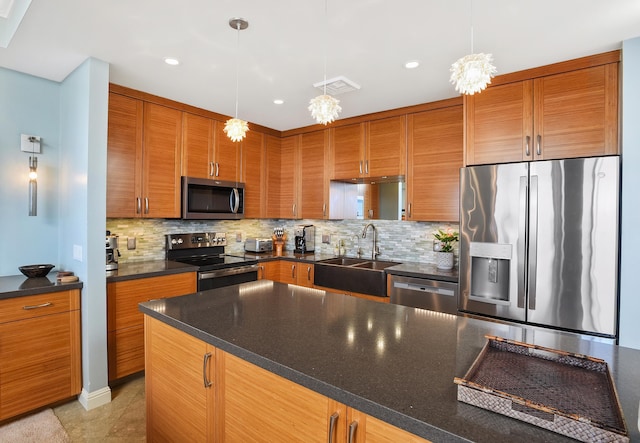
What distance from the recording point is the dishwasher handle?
2.78 metres

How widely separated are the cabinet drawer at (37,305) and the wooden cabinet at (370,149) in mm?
2679

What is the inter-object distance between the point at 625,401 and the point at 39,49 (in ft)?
11.0

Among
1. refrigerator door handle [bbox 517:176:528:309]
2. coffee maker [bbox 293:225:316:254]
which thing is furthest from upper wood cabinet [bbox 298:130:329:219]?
refrigerator door handle [bbox 517:176:528:309]

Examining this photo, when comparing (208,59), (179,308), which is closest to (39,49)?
(208,59)

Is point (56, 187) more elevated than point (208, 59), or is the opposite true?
point (208, 59)

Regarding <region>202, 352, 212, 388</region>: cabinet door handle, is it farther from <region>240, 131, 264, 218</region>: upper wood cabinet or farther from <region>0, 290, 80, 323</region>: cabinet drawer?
<region>240, 131, 264, 218</region>: upper wood cabinet

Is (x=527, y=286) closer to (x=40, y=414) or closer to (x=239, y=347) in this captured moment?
(x=239, y=347)

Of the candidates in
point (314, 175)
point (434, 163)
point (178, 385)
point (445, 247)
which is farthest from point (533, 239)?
point (314, 175)

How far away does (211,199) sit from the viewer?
3.63 meters

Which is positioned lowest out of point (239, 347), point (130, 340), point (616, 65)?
point (130, 340)

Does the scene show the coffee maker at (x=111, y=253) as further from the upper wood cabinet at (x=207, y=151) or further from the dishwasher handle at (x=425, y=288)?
the dishwasher handle at (x=425, y=288)

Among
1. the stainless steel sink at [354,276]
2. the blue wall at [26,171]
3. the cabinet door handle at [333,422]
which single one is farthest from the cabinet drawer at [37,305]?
the cabinet door handle at [333,422]

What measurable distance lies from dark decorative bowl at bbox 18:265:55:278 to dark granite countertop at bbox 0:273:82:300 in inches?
1.3

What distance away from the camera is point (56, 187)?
9.30ft
